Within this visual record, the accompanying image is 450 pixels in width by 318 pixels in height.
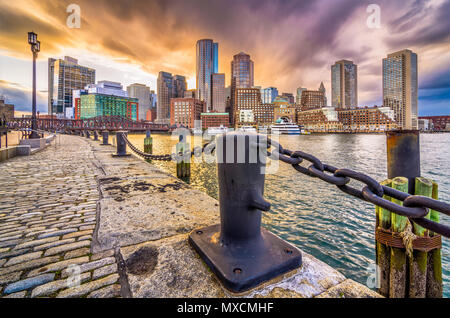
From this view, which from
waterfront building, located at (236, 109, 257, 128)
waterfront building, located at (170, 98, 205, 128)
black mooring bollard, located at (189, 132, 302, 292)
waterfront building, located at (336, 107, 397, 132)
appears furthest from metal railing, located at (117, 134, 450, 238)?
waterfront building, located at (170, 98, 205, 128)

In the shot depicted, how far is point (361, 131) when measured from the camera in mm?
122000

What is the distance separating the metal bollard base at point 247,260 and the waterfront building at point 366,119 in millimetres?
130919

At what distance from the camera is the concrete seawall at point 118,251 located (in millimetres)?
1440

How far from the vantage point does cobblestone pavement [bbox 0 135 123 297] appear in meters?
1.51

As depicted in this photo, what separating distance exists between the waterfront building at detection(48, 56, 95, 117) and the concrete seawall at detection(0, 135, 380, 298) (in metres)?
182

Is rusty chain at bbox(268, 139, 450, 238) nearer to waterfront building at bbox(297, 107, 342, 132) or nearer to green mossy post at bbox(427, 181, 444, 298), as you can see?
green mossy post at bbox(427, 181, 444, 298)

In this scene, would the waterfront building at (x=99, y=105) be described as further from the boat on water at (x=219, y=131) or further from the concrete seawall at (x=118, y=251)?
the concrete seawall at (x=118, y=251)

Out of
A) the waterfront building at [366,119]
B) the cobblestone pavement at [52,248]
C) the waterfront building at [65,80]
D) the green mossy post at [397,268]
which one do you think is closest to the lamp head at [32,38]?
the cobblestone pavement at [52,248]

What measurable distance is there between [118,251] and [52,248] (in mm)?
754

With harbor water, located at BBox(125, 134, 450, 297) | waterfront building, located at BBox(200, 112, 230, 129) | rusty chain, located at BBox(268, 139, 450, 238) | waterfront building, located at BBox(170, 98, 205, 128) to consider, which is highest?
waterfront building, located at BBox(170, 98, 205, 128)

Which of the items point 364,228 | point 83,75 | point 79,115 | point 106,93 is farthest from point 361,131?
point 83,75

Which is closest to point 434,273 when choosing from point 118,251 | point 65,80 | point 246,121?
point 118,251

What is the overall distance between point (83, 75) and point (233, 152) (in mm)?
197774

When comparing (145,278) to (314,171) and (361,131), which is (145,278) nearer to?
(314,171)
